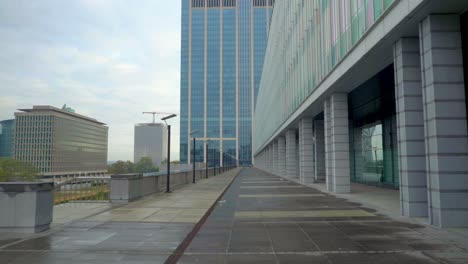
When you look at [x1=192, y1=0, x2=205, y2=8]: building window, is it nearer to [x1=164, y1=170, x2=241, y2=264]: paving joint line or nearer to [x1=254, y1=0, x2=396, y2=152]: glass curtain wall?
[x1=254, y1=0, x2=396, y2=152]: glass curtain wall

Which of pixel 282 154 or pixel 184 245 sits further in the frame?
pixel 282 154

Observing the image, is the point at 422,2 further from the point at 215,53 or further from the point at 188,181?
the point at 215,53

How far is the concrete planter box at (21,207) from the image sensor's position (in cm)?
1025

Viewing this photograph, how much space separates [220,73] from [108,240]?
17071 centimetres

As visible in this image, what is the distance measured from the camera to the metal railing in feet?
54.3

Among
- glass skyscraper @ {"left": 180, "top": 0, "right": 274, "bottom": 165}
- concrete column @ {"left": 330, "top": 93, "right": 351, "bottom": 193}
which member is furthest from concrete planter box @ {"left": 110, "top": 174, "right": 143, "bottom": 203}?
glass skyscraper @ {"left": 180, "top": 0, "right": 274, "bottom": 165}

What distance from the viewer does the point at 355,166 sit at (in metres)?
35.6

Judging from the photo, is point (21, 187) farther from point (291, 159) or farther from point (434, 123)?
point (291, 159)

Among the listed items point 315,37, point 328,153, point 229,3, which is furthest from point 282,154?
point 229,3

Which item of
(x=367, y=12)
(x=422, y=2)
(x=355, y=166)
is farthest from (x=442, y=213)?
(x=355, y=166)

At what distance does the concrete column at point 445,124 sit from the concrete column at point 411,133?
1569 millimetres

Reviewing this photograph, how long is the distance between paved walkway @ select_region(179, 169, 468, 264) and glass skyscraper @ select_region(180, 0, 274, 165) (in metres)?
158

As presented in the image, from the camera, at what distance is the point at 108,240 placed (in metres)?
9.23

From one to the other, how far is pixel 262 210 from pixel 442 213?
6.64 m
